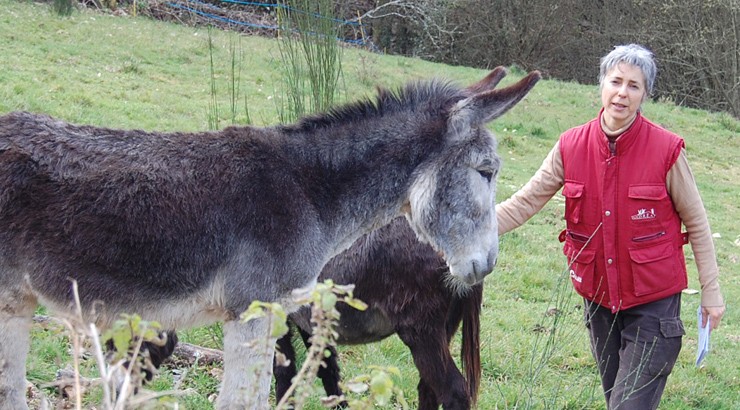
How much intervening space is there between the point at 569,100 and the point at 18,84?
446 inches

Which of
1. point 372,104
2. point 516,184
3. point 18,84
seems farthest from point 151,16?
point 372,104

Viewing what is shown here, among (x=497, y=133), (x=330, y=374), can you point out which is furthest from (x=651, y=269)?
(x=497, y=133)

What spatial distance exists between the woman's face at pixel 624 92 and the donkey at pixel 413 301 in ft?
3.70

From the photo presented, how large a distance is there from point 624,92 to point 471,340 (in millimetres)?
1554

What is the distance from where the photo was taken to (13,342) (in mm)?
3045

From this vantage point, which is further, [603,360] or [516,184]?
[516,184]

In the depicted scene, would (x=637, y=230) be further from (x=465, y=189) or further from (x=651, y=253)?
(x=465, y=189)

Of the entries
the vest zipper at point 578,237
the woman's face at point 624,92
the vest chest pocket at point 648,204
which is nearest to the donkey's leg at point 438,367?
the vest zipper at point 578,237

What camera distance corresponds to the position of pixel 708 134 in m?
16.2

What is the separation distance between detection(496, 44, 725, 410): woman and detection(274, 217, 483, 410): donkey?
679mm

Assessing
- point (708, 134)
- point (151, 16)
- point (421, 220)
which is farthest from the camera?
point (151, 16)

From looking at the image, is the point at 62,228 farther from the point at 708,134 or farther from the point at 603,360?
the point at 708,134

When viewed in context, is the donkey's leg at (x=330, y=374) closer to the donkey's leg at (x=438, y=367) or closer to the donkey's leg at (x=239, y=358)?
the donkey's leg at (x=438, y=367)

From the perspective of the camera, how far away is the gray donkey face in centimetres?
345
